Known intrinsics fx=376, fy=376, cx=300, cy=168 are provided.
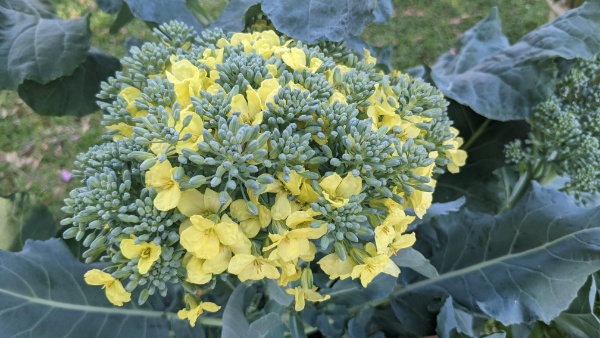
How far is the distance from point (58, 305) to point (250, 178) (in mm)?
756

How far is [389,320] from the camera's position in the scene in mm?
1380

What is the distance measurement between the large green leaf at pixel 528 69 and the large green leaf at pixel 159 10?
0.96 meters

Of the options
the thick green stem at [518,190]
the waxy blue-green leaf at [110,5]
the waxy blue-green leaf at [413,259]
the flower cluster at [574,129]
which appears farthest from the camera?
the thick green stem at [518,190]

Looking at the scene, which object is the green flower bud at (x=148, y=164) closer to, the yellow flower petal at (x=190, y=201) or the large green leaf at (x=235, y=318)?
the yellow flower petal at (x=190, y=201)

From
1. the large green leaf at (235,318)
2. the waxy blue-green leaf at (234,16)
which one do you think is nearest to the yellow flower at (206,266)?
the large green leaf at (235,318)

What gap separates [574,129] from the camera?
1.17m

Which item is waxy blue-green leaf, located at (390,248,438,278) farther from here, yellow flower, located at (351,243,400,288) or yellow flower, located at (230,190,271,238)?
yellow flower, located at (230,190,271,238)

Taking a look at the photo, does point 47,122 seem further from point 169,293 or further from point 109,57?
point 169,293

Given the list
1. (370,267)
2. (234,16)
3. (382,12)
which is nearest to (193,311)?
(370,267)

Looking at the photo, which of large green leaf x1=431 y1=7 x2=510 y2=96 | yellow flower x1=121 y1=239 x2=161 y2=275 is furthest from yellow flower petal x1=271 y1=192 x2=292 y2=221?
large green leaf x1=431 y1=7 x2=510 y2=96

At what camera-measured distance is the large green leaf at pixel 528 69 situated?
1.20m

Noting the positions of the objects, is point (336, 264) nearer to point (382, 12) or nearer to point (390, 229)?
point (390, 229)

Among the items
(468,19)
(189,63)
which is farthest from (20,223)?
(468,19)

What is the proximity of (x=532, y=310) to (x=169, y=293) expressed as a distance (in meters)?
1.12
